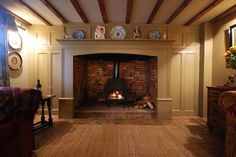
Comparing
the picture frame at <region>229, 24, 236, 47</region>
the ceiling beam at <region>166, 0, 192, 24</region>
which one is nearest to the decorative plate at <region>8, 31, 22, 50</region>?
the ceiling beam at <region>166, 0, 192, 24</region>

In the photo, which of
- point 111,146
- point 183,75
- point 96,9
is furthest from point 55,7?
point 183,75

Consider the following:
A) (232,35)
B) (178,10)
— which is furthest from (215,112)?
(178,10)

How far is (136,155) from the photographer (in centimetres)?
269

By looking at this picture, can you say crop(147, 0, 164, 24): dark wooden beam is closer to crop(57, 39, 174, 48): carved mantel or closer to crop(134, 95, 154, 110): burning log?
crop(57, 39, 174, 48): carved mantel

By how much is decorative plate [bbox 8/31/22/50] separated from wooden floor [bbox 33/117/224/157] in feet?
6.50

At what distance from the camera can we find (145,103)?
17.7 ft

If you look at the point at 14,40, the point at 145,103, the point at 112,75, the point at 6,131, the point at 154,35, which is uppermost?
the point at 154,35

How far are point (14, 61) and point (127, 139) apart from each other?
10.3ft

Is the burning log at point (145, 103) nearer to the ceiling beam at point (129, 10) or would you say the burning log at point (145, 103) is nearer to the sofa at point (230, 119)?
the ceiling beam at point (129, 10)

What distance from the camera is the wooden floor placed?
2.79 metres

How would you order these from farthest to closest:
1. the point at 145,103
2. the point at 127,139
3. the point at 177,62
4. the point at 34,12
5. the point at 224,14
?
the point at 145,103 → the point at 177,62 → the point at 224,14 → the point at 34,12 → the point at 127,139

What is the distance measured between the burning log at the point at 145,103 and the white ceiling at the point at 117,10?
211cm

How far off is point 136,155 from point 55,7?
10.5 feet

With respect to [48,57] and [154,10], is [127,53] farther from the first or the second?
[48,57]
